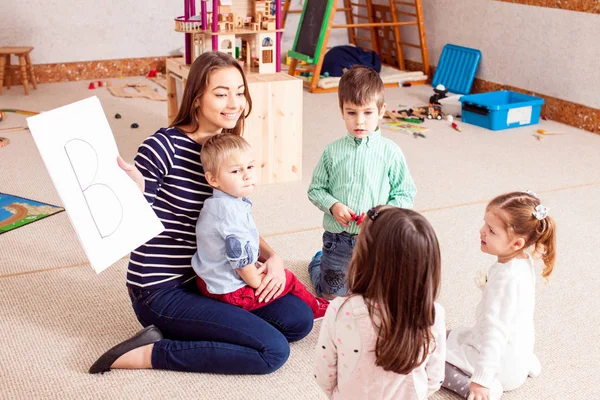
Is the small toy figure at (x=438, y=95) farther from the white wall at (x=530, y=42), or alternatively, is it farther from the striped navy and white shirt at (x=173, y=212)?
the striped navy and white shirt at (x=173, y=212)

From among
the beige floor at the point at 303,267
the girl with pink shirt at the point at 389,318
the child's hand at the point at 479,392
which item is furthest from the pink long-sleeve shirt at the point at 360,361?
the beige floor at the point at 303,267

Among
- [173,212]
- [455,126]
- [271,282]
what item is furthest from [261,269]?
[455,126]

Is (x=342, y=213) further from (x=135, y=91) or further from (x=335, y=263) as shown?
(x=135, y=91)

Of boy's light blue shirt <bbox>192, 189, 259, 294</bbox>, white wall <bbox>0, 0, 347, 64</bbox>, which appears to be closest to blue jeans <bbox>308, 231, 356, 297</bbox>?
boy's light blue shirt <bbox>192, 189, 259, 294</bbox>

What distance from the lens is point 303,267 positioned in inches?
99.5

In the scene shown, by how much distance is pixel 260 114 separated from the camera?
329cm

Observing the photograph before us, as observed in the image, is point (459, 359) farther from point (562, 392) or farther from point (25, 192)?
point (25, 192)

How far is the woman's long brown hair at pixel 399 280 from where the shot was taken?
3.96 feet

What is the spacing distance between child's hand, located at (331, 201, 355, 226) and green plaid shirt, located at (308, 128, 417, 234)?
0.02 metres

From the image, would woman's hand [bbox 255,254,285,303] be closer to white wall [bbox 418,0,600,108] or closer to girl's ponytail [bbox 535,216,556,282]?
girl's ponytail [bbox 535,216,556,282]

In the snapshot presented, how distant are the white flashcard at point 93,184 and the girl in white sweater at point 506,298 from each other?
2.70ft

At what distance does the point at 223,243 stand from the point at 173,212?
0.17m

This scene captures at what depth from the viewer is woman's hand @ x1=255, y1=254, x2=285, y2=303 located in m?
1.95

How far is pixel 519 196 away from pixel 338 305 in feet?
2.07
